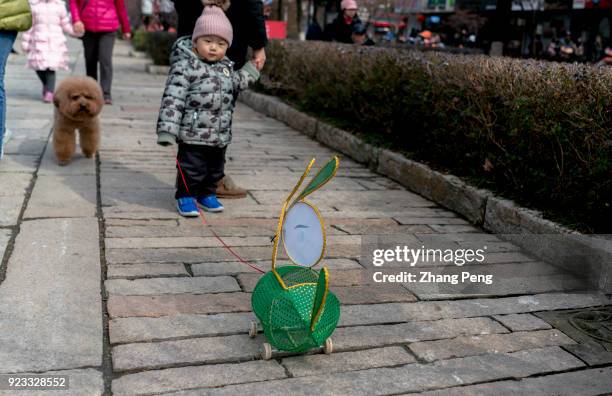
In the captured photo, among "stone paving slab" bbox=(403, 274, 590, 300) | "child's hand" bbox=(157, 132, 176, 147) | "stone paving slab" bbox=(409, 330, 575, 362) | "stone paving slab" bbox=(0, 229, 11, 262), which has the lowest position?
"stone paving slab" bbox=(409, 330, 575, 362)

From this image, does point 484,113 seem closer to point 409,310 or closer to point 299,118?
point 409,310

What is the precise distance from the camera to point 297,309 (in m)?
2.42

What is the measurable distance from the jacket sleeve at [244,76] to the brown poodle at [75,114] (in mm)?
1477

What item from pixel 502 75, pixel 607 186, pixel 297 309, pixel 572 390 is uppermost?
pixel 502 75

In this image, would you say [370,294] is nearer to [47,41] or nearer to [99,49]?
[99,49]

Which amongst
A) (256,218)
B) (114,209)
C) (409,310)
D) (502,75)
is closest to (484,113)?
(502,75)

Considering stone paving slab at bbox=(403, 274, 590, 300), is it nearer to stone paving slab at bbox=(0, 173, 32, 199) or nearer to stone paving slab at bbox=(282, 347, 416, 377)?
stone paving slab at bbox=(282, 347, 416, 377)

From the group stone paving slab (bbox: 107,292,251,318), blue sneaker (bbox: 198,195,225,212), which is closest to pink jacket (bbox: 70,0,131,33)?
blue sneaker (bbox: 198,195,225,212)

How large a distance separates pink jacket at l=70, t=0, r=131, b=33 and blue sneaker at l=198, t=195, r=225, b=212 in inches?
189

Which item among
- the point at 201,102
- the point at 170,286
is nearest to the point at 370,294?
the point at 170,286

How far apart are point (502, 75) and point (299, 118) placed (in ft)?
12.9

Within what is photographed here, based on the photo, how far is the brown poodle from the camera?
5.23 metres

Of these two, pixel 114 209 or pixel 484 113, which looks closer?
pixel 114 209
